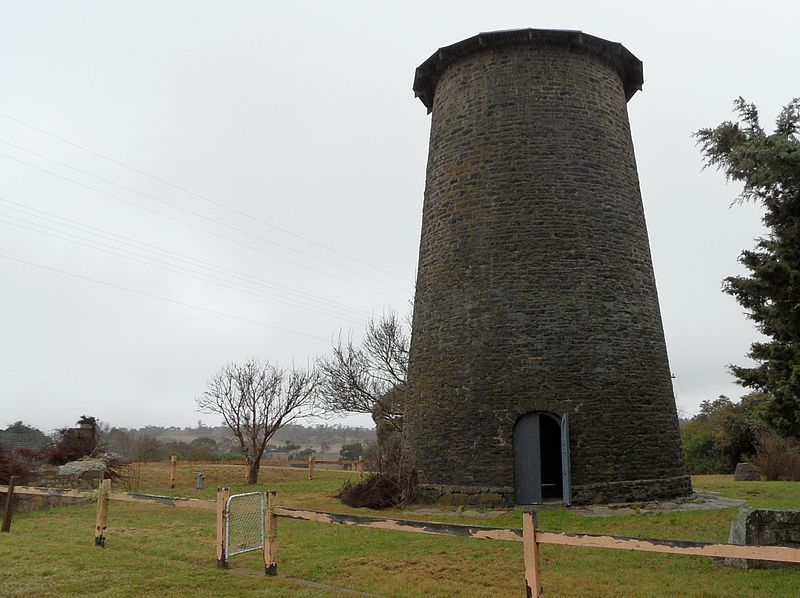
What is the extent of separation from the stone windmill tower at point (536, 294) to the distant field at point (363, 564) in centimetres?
154

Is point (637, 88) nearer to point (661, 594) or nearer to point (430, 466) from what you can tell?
point (430, 466)

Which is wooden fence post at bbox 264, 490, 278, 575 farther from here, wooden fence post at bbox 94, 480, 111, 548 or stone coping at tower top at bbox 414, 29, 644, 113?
stone coping at tower top at bbox 414, 29, 644, 113

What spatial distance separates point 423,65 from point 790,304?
1155 cm

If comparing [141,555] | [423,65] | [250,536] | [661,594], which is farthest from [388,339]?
[661,594]

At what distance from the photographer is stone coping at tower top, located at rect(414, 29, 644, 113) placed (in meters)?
15.1

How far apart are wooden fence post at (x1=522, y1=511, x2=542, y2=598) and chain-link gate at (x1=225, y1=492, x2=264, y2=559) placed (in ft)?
11.5

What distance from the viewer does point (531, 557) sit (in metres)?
5.48

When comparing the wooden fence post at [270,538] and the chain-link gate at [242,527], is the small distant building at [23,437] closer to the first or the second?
the chain-link gate at [242,527]

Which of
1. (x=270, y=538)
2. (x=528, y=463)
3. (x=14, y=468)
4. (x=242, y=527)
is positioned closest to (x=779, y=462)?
(x=528, y=463)

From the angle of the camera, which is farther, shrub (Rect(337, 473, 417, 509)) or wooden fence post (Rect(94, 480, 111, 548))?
shrub (Rect(337, 473, 417, 509))

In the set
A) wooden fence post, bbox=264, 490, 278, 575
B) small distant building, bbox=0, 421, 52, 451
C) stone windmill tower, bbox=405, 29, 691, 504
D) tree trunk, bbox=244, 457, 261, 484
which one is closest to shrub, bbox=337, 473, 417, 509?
stone windmill tower, bbox=405, 29, 691, 504

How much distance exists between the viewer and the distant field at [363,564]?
6668 mm

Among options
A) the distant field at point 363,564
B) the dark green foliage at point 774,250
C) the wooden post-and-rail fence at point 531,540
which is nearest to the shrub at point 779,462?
the distant field at point 363,564

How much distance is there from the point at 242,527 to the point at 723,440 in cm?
2326
